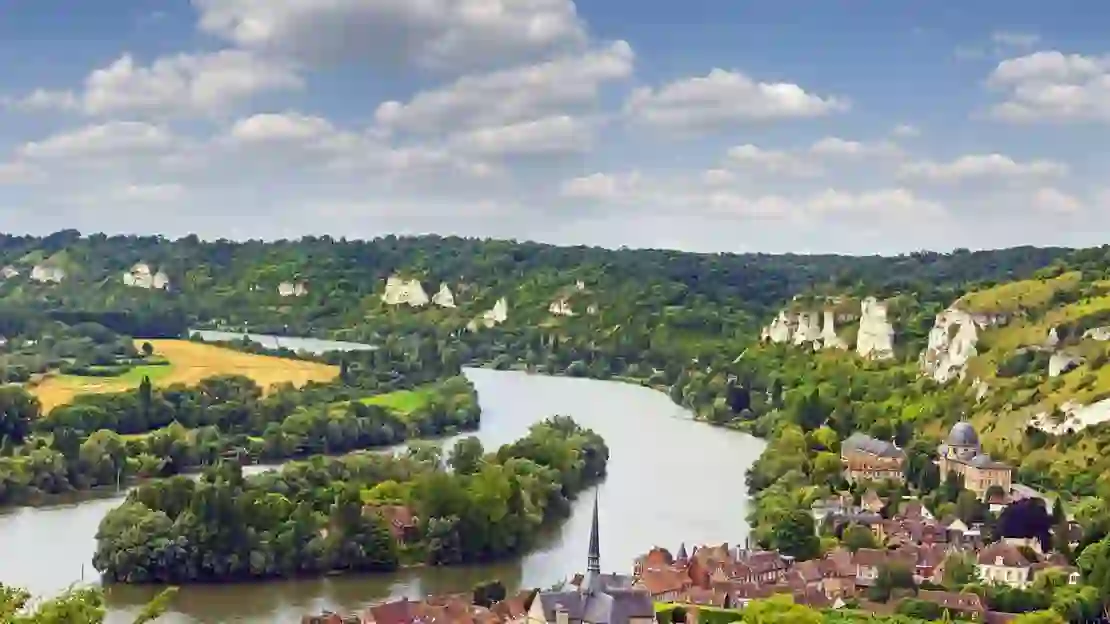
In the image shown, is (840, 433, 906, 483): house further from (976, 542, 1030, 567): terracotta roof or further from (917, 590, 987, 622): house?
(917, 590, 987, 622): house

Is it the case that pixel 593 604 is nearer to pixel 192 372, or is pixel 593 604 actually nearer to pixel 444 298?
pixel 192 372

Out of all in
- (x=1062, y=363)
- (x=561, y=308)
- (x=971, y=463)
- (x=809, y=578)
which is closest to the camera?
(x=809, y=578)

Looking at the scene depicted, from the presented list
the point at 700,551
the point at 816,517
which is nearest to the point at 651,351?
the point at 816,517

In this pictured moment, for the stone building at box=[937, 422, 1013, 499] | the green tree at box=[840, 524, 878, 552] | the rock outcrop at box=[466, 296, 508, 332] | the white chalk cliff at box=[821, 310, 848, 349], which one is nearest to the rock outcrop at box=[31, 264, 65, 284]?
the rock outcrop at box=[466, 296, 508, 332]

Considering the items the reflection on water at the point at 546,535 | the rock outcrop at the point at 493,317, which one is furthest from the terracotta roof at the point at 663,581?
the rock outcrop at the point at 493,317

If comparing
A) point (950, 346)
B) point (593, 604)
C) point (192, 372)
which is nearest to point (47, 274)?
point (192, 372)

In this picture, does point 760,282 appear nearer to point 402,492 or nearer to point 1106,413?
point 1106,413

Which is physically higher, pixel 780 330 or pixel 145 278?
pixel 145 278
